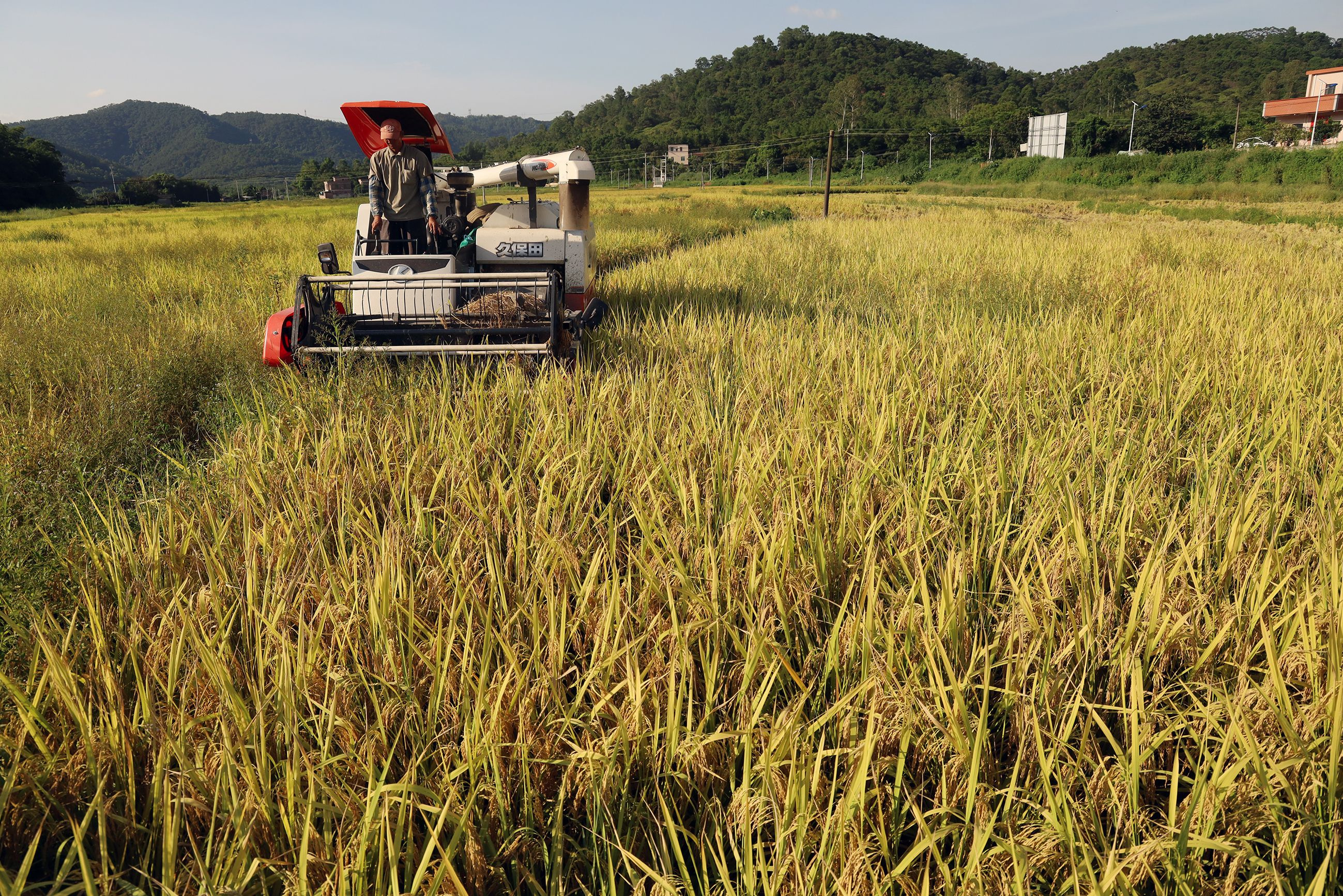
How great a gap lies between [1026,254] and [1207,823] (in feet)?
31.2

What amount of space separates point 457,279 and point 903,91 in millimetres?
109837

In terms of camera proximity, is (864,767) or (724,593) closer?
(864,767)

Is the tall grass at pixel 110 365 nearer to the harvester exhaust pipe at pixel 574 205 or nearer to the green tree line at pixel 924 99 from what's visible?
the harvester exhaust pipe at pixel 574 205

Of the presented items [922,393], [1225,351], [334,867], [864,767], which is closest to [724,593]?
[864,767]

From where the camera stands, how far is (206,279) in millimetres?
9352

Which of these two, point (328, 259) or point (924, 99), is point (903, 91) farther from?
point (328, 259)

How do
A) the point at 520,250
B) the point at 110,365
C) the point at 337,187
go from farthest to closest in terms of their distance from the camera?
the point at 520,250, the point at 337,187, the point at 110,365

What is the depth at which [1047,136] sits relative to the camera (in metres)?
64.7

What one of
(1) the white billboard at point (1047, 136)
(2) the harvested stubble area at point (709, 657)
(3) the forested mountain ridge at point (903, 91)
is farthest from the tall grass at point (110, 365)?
(1) the white billboard at point (1047, 136)

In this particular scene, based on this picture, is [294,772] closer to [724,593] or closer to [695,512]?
[724,593]

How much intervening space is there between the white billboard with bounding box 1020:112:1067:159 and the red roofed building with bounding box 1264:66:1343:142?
63.3ft

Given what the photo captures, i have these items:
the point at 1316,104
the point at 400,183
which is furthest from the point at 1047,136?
the point at 400,183

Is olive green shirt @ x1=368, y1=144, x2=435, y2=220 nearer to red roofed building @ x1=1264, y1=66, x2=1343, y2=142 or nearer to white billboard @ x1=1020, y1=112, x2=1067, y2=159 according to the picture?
white billboard @ x1=1020, y1=112, x2=1067, y2=159

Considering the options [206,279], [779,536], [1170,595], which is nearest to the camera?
[1170,595]
